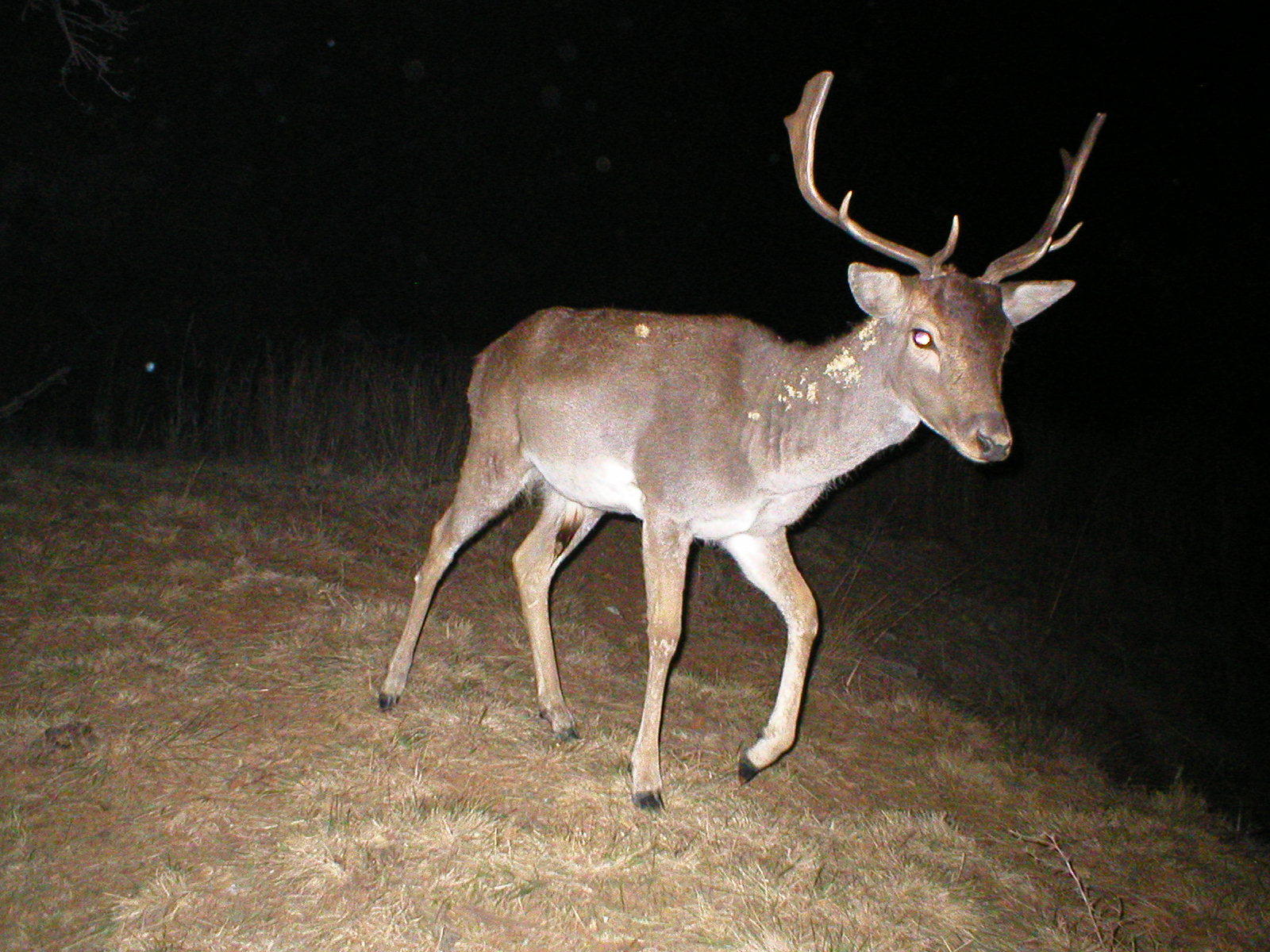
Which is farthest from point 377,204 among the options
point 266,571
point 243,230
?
point 266,571

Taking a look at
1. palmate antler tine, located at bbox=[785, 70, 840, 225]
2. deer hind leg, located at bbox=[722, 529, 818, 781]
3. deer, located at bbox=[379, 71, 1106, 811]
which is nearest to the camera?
deer, located at bbox=[379, 71, 1106, 811]

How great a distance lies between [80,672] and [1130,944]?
5.18m

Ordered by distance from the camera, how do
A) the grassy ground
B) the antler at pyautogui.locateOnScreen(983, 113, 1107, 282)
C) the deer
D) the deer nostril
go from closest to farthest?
the grassy ground, the deer nostril, the deer, the antler at pyautogui.locateOnScreen(983, 113, 1107, 282)

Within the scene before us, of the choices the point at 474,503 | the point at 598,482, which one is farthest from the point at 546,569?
the point at 598,482

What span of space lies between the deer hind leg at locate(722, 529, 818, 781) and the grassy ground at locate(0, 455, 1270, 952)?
237mm

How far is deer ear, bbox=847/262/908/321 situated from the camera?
391 centimetres

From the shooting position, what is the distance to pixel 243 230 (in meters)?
17.1

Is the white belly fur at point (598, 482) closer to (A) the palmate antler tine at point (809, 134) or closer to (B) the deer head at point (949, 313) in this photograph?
(B) the deer head at point (949, 313)

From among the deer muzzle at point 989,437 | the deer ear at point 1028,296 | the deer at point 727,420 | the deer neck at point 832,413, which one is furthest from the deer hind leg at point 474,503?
the deer ear at point 1028,296

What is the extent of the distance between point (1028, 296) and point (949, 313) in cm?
59

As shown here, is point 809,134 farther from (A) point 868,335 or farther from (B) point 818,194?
(A) point 868,335

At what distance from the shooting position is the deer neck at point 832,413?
405 cm

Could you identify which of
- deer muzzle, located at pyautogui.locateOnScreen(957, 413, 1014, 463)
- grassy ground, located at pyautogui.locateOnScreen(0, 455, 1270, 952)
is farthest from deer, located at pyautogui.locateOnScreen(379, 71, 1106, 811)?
grassy ground, located at pyautogui.locateOnScreen(0, 455, 1270, 952)

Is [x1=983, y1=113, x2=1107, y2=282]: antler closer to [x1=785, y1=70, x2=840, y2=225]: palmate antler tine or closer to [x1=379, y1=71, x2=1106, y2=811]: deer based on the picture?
[x1=379, y1=71, x2=1106, y2=811]: deer
